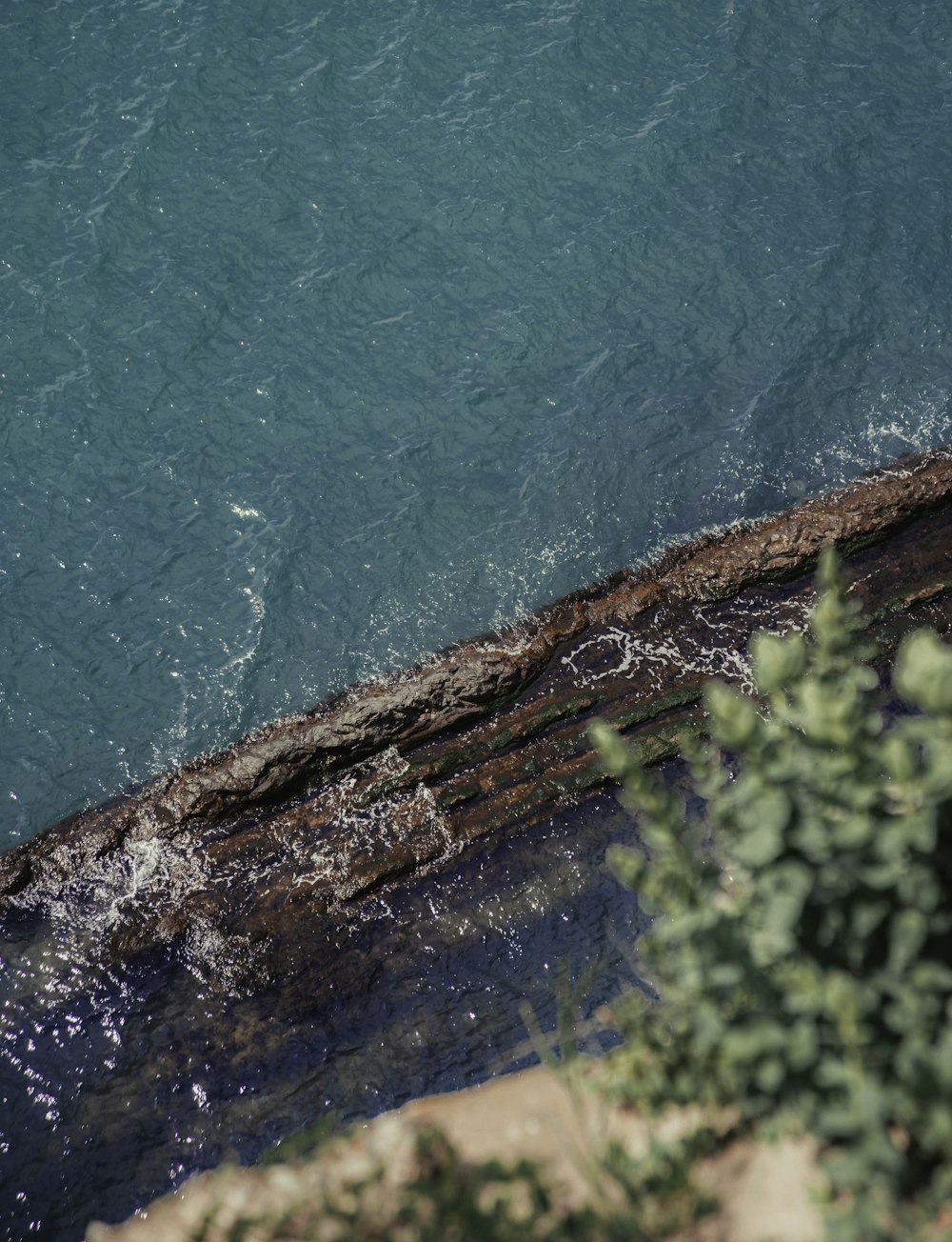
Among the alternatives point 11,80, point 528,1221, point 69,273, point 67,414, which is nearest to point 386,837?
point 528,1221

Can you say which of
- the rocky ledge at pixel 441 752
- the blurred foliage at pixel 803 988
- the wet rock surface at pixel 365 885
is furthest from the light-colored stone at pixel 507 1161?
the rocky ledge at pixel 441 752

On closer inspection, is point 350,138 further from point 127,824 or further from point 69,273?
point 127,824

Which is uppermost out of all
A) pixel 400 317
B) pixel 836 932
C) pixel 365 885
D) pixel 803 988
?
pixel 400 317

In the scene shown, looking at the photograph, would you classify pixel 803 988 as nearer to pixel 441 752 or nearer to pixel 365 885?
pixel 365 885

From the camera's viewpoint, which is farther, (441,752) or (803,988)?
(441,752)

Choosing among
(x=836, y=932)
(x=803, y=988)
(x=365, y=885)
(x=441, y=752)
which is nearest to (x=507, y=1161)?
(x=803, y=988)

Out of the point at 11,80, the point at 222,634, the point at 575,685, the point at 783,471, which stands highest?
the point at 11,80
